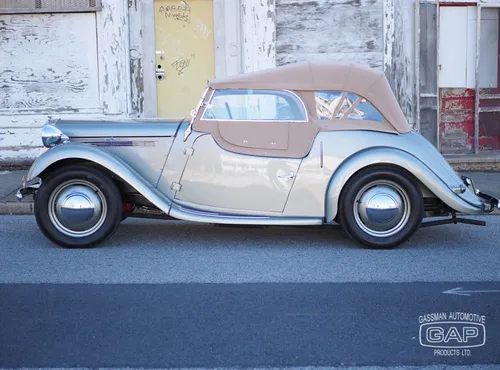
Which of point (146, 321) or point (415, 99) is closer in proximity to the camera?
point (146, 321)

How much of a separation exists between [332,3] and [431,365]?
349 inches

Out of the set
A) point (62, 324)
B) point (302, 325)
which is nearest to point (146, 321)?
point (62, 324)

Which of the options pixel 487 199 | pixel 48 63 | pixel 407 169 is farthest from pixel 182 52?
pixel 487 199

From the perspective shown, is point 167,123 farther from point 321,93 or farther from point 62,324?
point 62,324

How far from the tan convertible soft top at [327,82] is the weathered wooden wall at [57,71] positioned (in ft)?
17.2

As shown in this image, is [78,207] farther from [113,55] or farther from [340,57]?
[340,57]

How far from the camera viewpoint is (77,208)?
24.9 feet

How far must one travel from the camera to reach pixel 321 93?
771 centimetres

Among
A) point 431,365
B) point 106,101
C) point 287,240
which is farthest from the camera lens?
point 106,101

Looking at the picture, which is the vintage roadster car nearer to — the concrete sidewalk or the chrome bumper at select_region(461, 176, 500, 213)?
the chrome bumper at select_region(461, 176, 500, 213)

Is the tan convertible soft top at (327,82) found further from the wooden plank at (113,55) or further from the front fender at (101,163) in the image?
the wooden plank at (113,55)

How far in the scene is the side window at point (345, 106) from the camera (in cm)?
770

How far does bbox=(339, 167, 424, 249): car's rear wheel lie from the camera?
7535mm

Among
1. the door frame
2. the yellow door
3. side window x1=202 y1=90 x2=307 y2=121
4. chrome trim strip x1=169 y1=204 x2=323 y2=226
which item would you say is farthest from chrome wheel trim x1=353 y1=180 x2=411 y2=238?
the yellow door
